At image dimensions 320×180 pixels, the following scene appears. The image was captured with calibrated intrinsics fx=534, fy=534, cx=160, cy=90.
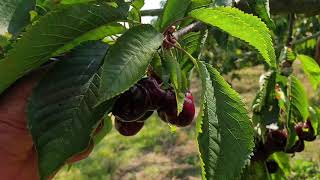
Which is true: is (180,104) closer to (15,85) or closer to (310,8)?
(15,85)

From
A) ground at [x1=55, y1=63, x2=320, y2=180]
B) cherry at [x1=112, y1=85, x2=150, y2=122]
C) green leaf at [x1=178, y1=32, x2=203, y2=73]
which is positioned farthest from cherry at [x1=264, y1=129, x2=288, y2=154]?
ground at [x1=55, y1=63, x2=320, y2=180]

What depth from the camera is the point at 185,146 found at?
22.6ft

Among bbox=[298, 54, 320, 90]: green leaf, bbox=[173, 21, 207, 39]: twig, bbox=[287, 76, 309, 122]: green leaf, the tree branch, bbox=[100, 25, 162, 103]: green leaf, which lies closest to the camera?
bbox=[100, 25, 162, 103]: green leaf

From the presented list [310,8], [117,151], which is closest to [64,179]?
[117,151]

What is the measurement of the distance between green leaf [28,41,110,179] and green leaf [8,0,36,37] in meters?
0.09

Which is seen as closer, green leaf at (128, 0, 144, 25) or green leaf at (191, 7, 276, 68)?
green leaf at (191, 7, 276, 68)

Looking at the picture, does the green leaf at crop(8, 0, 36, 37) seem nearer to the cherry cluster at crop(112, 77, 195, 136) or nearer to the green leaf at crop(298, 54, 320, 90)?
the cherry cluster at crop(112, 77, 195, 136)

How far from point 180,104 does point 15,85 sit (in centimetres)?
29

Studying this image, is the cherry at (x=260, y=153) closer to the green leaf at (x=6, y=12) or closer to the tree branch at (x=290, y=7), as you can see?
the tree branch at (x=290, y=7)

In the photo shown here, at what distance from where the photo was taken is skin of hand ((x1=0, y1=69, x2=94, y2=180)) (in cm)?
91

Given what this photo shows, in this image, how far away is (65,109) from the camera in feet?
2.62

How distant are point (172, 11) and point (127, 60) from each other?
257mm

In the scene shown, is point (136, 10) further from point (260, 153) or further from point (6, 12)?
point (260, 153)

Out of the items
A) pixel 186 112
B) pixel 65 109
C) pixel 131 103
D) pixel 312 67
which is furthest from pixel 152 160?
pixel 65 109
